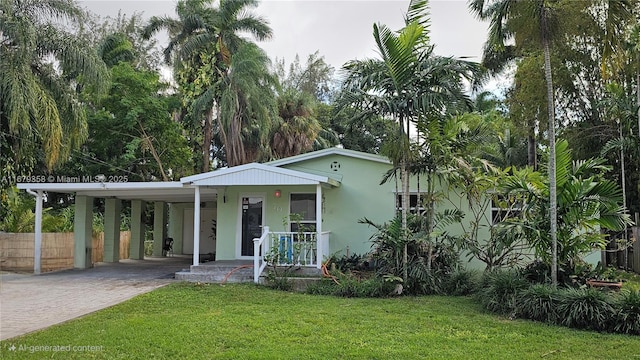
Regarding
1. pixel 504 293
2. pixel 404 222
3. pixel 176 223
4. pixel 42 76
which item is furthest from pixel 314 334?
pixel 176 223

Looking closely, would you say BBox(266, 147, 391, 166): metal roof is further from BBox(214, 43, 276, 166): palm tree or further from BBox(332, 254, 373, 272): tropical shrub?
BBox(214, 43, 276, 166): palm tree

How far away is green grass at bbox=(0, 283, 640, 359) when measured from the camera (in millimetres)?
5391

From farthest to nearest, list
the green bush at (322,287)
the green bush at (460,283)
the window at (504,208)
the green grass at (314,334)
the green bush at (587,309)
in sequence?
the window at (504,208) → the green bush at (322,287) → the green bush at (460,283) → the green bush at (587,309) → the green grass at (314,334)

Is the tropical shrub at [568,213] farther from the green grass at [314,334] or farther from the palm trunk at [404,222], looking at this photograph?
the palm trunk at [404,222]

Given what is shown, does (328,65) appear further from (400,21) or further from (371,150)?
(400,21)

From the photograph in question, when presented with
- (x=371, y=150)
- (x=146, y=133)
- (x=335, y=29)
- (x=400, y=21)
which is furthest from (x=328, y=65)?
(x=400, y=21)

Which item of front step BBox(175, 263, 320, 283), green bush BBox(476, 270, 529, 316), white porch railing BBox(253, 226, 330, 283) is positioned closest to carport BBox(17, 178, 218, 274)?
front step BBox(175, 263, 320, 283)

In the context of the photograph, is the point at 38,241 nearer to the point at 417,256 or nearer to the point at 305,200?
the point at 305,200

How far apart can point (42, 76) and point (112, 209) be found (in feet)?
18.9

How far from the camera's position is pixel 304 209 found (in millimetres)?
12695

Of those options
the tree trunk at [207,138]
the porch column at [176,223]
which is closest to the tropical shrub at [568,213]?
the tree trunk at [207,138]

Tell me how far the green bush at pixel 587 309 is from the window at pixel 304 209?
21.7 ft

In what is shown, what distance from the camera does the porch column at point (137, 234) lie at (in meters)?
17.5

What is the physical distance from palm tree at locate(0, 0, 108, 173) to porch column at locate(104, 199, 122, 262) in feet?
13.4
